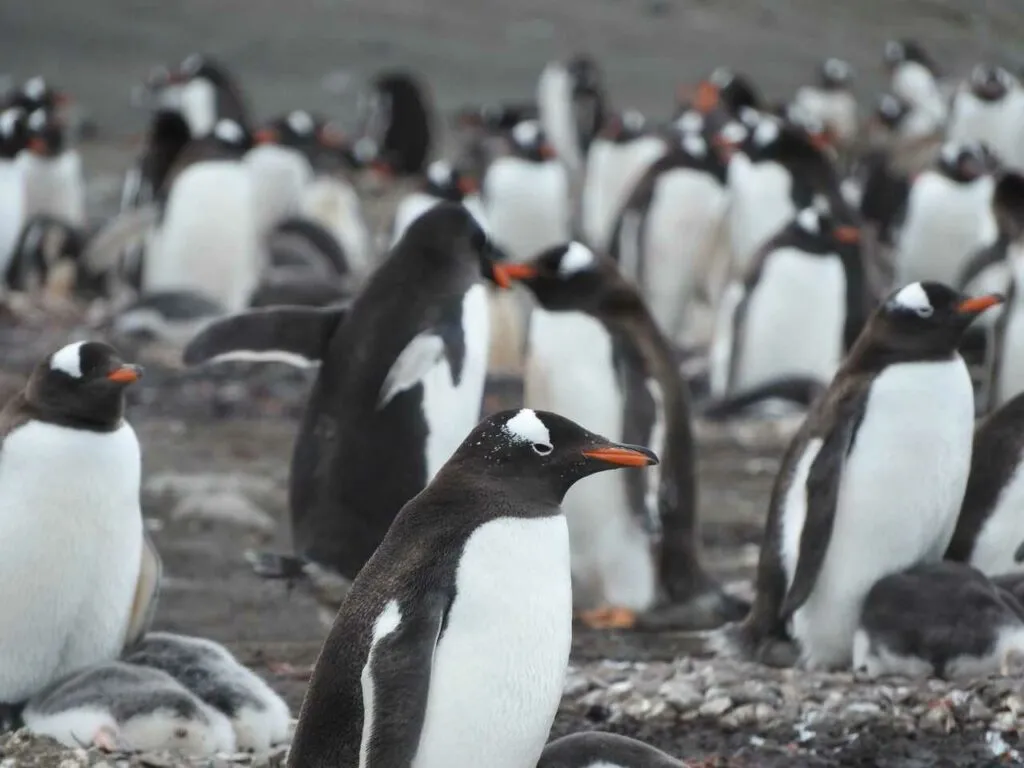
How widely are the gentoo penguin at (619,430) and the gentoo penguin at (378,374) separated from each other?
0.58 m

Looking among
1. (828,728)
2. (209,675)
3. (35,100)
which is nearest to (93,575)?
(209,675)

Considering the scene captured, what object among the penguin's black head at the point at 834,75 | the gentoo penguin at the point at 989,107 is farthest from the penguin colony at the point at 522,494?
the penguin's black head at the point at 834,75

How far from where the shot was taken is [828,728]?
4.40 m

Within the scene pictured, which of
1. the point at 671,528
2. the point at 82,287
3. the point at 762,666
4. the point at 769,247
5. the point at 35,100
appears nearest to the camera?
the point at 762,666

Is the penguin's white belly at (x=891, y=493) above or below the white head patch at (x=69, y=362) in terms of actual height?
below

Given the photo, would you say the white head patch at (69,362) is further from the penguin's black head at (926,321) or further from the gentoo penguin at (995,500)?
the gentoo penguin at (995,500)

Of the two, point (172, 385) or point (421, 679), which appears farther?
point (172, 385)

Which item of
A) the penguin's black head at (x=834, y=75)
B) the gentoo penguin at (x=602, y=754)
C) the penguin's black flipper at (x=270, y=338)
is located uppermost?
the penguin's black flipper at (x=270, y=338)

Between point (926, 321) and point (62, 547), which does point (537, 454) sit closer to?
point (62, 547)

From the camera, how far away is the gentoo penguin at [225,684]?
14.3 feet

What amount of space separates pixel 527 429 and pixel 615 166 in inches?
477

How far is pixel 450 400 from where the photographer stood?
541 cm

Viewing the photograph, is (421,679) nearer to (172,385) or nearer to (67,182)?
(172,385)

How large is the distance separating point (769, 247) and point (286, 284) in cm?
245
